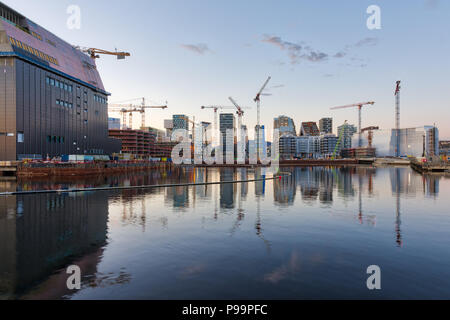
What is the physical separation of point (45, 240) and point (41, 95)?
9459cm

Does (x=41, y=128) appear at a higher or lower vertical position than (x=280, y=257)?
higher

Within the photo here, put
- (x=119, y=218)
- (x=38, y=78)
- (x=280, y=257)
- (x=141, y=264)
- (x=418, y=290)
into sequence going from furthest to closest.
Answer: (x=38, y=78) < (x=119, y=218) < (x=280, y=257) < (x=141, y=264) < (x=418, y=290)

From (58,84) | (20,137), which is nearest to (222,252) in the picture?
(20,137)

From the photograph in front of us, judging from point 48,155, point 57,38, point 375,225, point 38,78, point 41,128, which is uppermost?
point 57,38

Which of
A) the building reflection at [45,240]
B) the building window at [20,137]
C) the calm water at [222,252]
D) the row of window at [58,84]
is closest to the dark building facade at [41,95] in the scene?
the row of window at [58,84]

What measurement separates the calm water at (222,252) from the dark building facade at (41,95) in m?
70.7

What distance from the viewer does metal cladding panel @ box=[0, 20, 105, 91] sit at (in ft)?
290

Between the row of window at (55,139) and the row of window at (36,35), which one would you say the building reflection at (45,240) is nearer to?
the row of window at (55,139)

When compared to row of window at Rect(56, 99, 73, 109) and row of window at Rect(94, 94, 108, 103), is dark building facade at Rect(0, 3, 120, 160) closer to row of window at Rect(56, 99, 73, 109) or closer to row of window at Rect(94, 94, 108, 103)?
row of window at Rect(56, 99, 73, 109)

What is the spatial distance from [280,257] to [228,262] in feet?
9.51

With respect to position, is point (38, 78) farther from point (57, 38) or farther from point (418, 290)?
point (418, 290)
